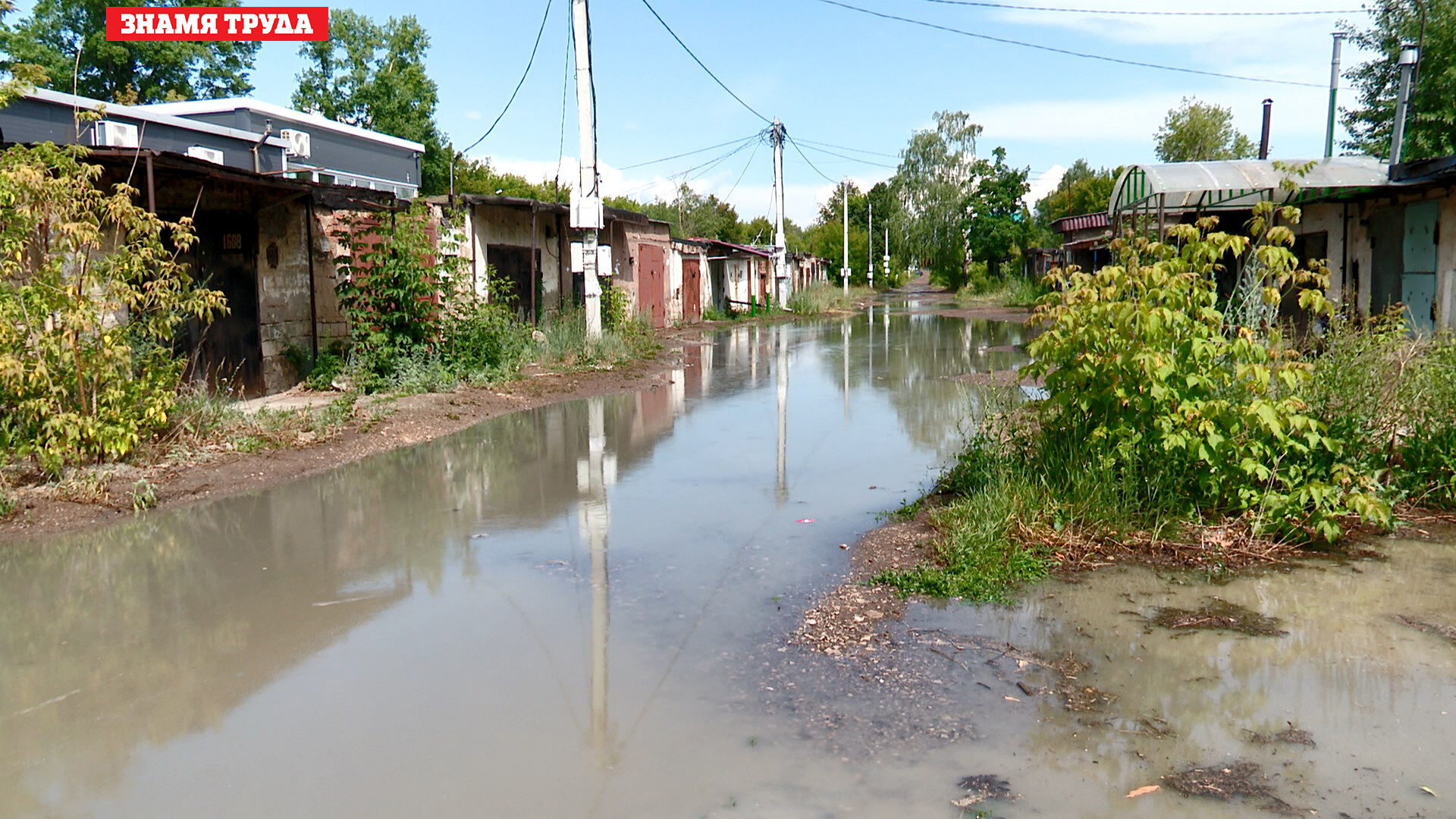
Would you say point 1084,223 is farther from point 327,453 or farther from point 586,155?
point 327,453

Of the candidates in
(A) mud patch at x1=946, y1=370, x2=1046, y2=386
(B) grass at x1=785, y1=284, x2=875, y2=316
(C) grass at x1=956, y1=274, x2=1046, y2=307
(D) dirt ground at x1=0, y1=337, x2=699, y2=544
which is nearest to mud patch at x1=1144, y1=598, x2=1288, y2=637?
(D) dirt ground at x1=0, y1=337, x2=699, y2=544

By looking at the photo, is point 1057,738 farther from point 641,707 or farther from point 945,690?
point 641,707

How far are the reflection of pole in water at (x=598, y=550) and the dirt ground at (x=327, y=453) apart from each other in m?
1.64

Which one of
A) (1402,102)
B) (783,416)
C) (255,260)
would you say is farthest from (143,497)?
(1402,102)

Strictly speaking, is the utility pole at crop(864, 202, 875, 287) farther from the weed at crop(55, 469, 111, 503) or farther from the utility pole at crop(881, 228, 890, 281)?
the weed at crop(55, 469, 111, 503)

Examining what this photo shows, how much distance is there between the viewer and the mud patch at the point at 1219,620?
5.12 meters

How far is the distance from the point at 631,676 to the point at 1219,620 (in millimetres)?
3010

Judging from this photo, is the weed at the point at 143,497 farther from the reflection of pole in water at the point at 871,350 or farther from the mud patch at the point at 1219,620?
the reflection of pole in water at the point at 871,350

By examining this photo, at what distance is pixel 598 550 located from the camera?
265 inches

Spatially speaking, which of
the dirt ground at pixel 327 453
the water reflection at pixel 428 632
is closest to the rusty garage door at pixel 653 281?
the dirt ground at pixel 327 453

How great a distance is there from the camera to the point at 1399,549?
6.31 m

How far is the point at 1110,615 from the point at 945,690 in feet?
4.55

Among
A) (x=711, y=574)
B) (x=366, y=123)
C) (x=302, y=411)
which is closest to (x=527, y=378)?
(x=302, y=411)

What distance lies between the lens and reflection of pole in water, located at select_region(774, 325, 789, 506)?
342 inches
